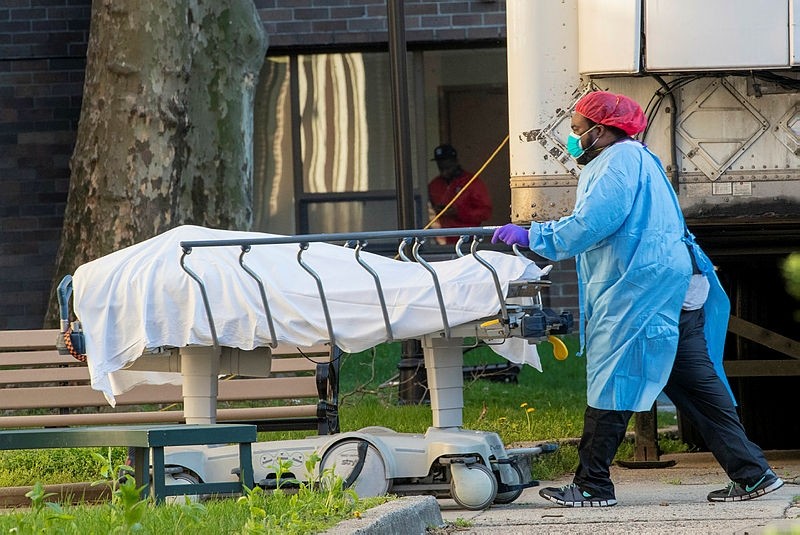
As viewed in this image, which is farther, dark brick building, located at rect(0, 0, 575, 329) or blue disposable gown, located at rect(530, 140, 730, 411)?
dark brick building, located at rect(0, 0, 575, 329)

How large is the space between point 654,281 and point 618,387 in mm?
466

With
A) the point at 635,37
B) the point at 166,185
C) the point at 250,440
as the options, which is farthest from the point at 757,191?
the point at 166,185

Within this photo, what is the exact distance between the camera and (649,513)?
5969mm

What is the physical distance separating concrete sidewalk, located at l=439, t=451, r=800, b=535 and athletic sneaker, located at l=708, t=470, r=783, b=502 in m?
0.03

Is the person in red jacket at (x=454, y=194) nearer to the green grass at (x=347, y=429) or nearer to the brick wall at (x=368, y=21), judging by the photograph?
the brick wall at (x=368, y=21)

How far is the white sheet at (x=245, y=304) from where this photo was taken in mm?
6098

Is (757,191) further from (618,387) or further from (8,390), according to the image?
(8,390)

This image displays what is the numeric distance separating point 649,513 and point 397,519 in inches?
54.5

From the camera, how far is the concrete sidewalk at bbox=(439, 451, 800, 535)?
18.2ft

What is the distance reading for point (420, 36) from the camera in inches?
564

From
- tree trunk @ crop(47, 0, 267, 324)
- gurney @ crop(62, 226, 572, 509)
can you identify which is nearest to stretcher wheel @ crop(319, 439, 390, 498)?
gurney @ crop(62, 226, 572, 509)

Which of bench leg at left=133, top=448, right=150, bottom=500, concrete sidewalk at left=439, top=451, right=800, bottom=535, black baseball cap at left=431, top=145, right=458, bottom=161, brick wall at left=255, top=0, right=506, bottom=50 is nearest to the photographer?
bench leg at left=133, top=448, right=150, bottom=500

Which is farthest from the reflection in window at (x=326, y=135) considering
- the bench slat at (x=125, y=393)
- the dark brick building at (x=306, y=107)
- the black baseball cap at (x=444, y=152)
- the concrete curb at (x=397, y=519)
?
the concrete curb at (x=397, y=519)

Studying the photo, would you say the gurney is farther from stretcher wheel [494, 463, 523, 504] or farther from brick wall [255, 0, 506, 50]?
brick wall [255, 0, 506, 50]
